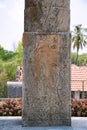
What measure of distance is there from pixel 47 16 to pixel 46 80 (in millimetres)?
1273

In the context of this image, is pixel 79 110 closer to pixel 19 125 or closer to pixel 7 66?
pixel 19 125

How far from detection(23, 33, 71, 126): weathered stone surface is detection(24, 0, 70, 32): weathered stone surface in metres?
0.15

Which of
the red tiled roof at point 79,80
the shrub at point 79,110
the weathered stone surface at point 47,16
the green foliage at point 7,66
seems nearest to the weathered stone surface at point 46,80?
the weathered stone surface at point 47,16

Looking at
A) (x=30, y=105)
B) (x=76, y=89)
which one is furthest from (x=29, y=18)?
(x=76, y=89)

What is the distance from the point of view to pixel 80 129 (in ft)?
25.5

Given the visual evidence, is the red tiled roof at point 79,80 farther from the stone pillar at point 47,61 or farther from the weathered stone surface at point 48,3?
the weathered stone surface at point 48,3

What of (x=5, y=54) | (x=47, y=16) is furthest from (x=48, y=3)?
(x=5, y=54)

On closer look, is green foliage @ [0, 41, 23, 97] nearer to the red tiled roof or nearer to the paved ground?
the red tiled roof

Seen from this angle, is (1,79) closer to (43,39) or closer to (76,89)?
(76,89)

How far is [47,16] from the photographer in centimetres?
820

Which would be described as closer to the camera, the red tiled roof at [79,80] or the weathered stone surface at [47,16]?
the weathered stone surface at [47,16]

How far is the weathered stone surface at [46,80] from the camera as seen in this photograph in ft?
26.8

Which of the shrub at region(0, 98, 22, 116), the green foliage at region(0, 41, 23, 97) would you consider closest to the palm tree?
the green foliage at region(0, 41, 23, 97)

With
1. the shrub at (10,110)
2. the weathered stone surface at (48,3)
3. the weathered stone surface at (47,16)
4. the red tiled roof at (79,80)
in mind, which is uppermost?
the weathered stone surface at (48,3)
